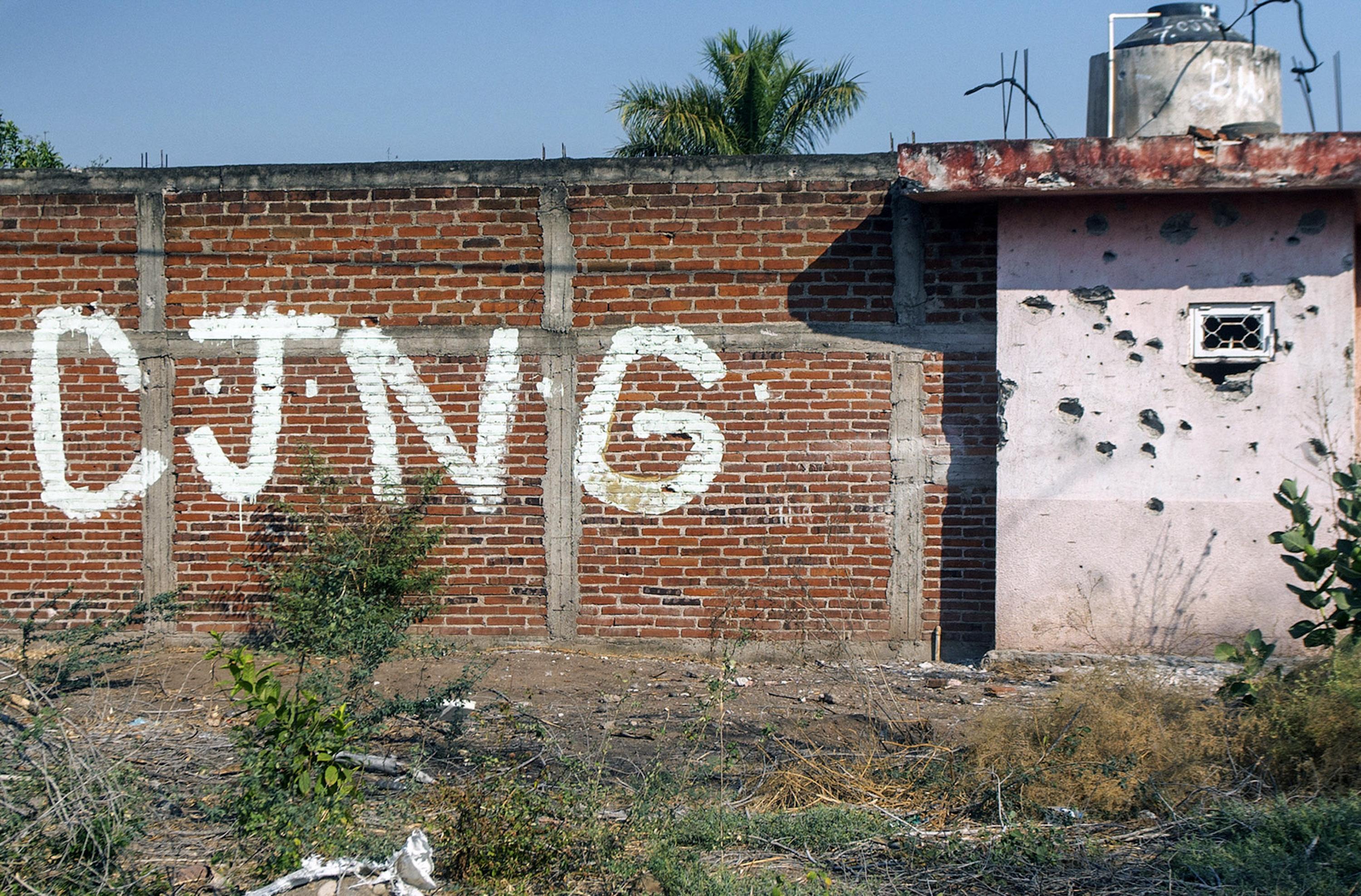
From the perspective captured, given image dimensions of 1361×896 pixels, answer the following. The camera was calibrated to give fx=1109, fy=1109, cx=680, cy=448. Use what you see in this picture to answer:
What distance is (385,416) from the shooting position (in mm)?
7531

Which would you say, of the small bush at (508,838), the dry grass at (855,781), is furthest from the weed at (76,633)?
the dry grass at (855,781)

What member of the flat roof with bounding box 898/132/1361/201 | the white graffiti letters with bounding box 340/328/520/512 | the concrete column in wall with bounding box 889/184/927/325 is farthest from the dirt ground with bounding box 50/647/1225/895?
the flat roof with bounding box 898/132/1361/201

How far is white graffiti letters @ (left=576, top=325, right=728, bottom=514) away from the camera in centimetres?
738

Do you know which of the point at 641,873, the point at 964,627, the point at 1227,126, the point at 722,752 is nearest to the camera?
the point at 641,873

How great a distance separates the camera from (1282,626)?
686cm

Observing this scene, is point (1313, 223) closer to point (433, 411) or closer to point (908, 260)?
point (908, 260)

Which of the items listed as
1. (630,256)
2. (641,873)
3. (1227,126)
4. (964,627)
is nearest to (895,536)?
(964,627)

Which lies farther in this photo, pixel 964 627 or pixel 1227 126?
pixel 964 627

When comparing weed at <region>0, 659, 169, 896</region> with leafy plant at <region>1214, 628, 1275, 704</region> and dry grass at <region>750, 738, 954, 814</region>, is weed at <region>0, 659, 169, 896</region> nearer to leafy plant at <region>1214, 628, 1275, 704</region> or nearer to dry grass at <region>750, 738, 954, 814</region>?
dry grass at <region>750, 738, 954, 814</region>

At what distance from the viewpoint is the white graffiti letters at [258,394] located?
757 cm

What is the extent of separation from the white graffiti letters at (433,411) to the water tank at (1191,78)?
4370 mm

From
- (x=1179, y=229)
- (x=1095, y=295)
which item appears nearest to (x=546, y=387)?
(x=1095, y=295)

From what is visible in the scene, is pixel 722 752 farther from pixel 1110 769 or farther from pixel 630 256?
pixel 630 256

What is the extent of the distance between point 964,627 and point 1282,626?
1915 mm
